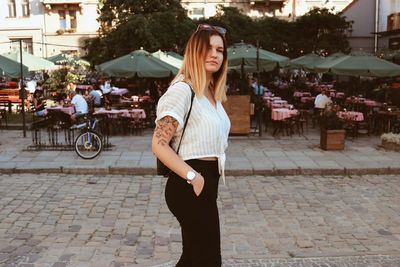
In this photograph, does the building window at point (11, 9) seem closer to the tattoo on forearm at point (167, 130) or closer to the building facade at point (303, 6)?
the building facade at point (303, 6)

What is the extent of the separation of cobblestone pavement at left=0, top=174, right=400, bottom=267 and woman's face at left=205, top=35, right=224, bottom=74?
2504 mm

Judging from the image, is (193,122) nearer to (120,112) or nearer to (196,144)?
(196,144)

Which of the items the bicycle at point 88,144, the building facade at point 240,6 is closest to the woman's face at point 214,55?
the bicycle at point 88,144

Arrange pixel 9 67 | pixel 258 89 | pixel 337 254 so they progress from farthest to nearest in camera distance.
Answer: pixel 9 67, pixel 258 89, pixel 337 254

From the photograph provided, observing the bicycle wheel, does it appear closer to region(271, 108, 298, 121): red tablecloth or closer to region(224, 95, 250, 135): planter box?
region(224, 95, 250, 135): planter box

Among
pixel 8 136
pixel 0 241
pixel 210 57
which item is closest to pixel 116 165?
pixel 0 241

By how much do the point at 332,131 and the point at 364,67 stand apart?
151 inches

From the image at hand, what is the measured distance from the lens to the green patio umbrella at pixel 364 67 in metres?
14.6

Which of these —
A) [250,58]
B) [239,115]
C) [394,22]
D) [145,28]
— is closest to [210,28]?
[239,115]

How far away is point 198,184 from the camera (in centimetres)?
278

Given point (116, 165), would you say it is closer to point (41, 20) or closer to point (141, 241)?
point (141, 241)

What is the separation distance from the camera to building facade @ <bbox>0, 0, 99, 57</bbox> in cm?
3781

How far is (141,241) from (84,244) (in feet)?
2.15

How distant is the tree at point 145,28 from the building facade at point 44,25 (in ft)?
37.2
